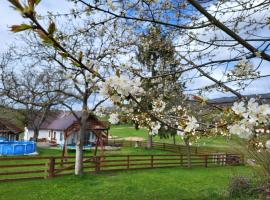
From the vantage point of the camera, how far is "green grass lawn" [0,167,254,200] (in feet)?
35.7

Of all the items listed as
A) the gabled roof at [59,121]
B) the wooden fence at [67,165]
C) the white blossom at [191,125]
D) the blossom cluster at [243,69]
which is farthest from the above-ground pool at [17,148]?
the white blossom at [191,125]

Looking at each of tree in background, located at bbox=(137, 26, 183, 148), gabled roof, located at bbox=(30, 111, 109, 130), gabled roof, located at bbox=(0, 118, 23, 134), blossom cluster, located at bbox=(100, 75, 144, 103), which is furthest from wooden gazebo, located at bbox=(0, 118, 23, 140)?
blossom cluster, located at bbox=(100, 75, 144, 103)

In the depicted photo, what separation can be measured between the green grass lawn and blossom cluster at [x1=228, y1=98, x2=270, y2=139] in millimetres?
9237

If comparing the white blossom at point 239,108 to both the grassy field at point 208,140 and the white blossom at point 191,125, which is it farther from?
the grassy field at point 208,140

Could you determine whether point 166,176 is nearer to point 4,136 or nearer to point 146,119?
point 146,119

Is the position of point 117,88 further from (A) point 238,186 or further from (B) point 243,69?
(A) point 238,186

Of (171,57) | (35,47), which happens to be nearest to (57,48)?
(171,57)

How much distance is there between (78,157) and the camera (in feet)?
49.0

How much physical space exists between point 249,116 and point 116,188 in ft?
36.1

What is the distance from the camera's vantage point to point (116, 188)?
40.6 feet

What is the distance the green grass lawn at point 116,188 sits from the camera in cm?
1089

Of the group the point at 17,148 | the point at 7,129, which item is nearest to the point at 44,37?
the point at 17,148

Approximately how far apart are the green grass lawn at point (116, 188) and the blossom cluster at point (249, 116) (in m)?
9.24

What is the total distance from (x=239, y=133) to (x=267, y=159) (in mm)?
5509
